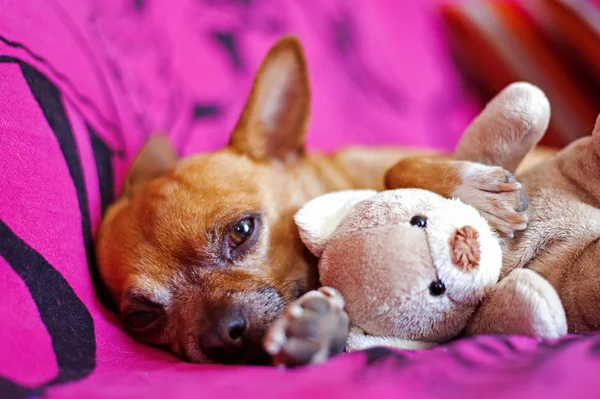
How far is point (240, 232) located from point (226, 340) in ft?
1.09

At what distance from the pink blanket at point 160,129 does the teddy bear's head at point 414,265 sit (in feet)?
0.36

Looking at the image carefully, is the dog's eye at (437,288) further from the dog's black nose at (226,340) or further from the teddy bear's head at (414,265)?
the dog's black nose at (226,340)

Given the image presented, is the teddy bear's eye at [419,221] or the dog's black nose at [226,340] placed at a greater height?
the teddy bear's eye at [419,221]

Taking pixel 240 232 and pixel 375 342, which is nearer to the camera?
pixel 375 342

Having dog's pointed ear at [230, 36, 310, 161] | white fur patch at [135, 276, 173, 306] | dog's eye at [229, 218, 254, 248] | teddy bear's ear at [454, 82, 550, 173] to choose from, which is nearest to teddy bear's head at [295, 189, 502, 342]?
teddy bear's ear at [454, 82, 550, 173]

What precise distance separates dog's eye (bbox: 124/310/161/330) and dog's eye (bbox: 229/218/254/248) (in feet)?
0.92

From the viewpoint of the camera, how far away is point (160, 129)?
219cm

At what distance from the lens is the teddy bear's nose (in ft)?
3.31

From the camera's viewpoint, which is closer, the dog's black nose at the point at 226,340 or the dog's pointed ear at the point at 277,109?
the dog's black nose at the point at 226,340

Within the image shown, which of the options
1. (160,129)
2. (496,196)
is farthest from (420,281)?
(160,129)

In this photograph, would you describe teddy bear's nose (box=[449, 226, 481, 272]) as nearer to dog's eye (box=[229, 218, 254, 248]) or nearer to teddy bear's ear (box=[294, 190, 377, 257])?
teddy bear's ear (box=[294, 190, 377, 257])

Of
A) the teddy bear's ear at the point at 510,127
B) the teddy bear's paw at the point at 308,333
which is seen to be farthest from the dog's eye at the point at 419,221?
the teddy bear's ear at the point at 510,127

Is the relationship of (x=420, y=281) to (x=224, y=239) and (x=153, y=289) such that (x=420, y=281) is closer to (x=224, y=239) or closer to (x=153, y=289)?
(x=224, y=239)

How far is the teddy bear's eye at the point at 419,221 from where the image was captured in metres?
1.06
